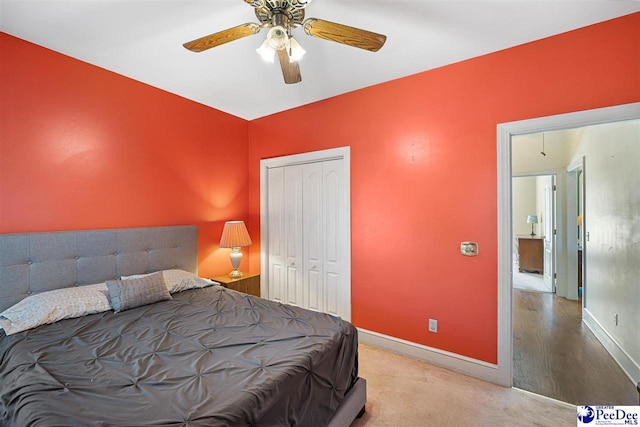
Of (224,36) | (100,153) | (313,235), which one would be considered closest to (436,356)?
(313,235)

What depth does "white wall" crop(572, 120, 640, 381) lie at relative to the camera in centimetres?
245

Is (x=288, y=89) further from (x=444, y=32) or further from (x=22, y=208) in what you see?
(x=22, y=208)

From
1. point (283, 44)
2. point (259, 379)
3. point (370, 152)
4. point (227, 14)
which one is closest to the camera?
point (259, 379)

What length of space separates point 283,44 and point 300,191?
2069mm

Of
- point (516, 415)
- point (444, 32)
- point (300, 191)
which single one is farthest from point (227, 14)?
point (516, 415)

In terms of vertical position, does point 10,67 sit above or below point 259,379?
above

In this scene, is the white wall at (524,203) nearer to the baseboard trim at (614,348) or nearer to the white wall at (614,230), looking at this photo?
the white wall at (614,230)

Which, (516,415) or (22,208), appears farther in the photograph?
(22,208)

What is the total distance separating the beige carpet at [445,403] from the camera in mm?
1871

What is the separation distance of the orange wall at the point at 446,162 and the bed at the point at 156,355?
107 cm

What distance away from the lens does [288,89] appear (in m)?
3.01

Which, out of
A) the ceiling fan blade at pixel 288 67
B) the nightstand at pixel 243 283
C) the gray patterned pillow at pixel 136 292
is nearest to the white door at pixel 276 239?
the nightstand at pixel 243 283

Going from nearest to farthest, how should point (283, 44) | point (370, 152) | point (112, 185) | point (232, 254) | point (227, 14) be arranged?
point (283, 44)
point (227, 14)
point (112, 185)
point (370, 152)
point (232, 254)

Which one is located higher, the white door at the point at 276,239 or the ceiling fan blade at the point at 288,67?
the ceiling fan blade at the point at 288,67
